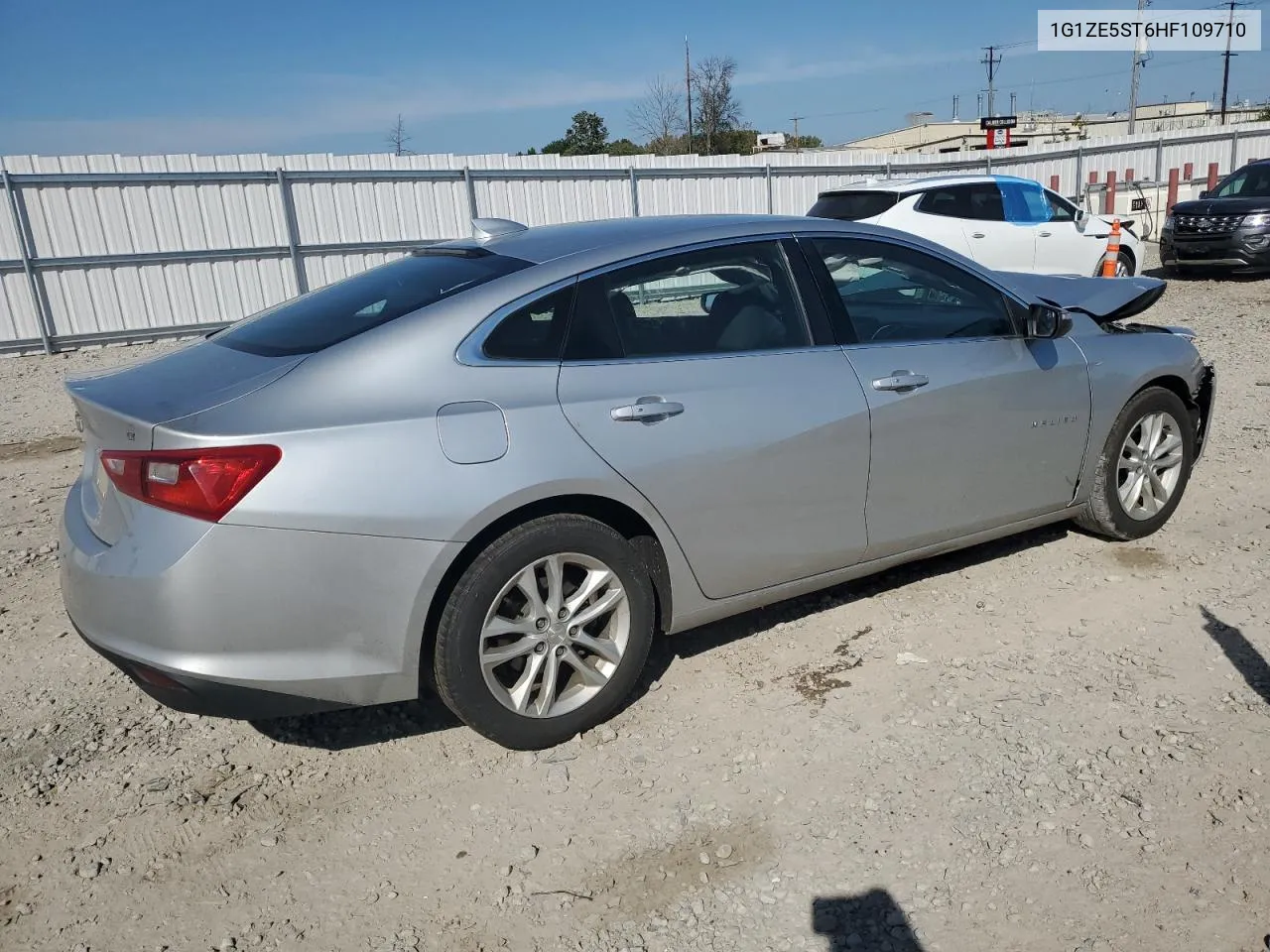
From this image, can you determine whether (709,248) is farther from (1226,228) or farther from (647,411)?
(1226,228)

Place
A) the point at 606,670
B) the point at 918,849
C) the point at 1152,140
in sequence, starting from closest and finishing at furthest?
the point at 918,849 → the point at 606,670 → the point at 1152,140

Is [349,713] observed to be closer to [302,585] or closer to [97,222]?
[302,585]

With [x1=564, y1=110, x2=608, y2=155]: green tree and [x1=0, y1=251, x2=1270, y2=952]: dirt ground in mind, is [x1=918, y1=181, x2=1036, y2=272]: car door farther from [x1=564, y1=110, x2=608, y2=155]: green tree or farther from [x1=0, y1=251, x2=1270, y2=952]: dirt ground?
[x1=564, y1=110, x2=608, y2=155]: green tree

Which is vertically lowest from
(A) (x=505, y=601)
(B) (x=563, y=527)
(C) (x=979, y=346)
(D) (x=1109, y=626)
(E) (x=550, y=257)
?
(D) (x=1109, y=626)

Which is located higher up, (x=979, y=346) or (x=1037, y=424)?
(x=979, y=346)

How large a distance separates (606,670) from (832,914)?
1083 mm

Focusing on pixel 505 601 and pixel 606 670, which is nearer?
pixel 505 601

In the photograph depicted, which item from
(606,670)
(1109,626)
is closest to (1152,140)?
(1109,626)

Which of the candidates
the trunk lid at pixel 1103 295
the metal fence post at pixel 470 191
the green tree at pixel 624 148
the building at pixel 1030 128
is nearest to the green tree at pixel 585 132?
the green tree at pixel 624 148

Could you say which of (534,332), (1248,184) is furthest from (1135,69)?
(534,332)


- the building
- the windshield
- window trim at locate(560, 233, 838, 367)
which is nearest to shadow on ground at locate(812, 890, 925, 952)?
window trim at locate(560, 233, 838, 367)

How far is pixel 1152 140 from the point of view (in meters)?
23.8

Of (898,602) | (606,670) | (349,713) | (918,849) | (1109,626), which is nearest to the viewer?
(918,849)

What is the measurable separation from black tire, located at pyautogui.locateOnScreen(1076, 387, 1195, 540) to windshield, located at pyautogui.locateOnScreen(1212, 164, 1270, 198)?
12148 mm
